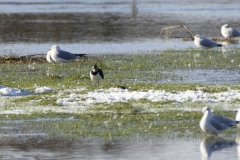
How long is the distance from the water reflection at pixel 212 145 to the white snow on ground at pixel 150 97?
310 cm

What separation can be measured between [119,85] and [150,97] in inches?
Result: 68.8

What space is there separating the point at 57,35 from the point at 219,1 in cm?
3444

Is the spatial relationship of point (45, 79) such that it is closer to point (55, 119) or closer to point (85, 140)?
point (55, 119)

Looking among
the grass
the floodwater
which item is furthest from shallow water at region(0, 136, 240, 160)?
the grass

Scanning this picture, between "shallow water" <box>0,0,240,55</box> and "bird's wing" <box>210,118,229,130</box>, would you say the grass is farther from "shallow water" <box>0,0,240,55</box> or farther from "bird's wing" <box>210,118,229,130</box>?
"shallow water" <box>0,0,240,55</box>

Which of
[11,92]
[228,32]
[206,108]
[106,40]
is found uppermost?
[106,40]

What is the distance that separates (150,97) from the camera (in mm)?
14586

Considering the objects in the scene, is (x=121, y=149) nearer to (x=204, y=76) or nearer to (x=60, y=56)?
(x=204, y=76)

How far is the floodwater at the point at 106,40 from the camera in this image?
1026 centimetres

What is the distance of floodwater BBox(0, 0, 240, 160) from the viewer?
1026cm

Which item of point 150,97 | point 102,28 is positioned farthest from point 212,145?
point 102,28

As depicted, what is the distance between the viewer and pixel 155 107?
13672 mm

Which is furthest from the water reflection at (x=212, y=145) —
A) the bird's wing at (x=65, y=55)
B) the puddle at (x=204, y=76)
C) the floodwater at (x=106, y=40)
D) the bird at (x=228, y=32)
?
the bird at (x=228, y=32)

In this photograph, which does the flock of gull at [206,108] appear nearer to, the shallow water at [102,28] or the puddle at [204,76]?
the puddle at [204,76]
